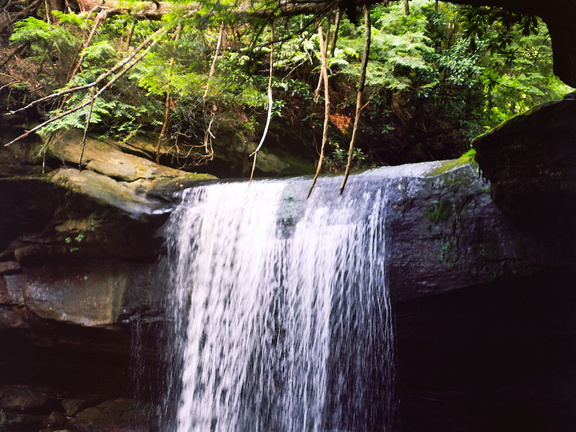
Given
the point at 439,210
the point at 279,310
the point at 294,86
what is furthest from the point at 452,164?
the point at 294,86

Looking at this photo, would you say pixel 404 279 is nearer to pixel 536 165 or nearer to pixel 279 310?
pixel 279 310

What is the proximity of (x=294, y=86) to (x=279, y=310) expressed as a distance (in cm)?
553

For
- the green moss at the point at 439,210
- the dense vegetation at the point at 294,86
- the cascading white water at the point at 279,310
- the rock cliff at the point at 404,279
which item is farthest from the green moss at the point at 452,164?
the dense vegetation at the point at 294,86

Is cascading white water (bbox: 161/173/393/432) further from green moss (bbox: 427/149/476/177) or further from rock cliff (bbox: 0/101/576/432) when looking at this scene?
green moss (bbox: 427/149/476/177)

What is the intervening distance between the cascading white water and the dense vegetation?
63.2 inches

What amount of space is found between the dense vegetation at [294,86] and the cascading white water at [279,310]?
5.27 feet

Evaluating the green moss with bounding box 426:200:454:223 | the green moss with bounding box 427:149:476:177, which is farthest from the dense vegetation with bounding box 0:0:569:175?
the green moss with bounding box 426:200:454:223

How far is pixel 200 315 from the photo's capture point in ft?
20.3

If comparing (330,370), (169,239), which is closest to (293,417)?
(330,370)

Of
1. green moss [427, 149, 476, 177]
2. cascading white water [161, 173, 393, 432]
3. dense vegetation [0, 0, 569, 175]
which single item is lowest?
cascading white water [161, 173, 393, 432]

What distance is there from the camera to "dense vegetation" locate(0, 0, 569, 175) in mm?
7125

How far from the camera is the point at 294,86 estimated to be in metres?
9.41

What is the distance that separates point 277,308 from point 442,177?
2.55m

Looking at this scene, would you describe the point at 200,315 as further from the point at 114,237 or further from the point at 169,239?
the point at 114,237
